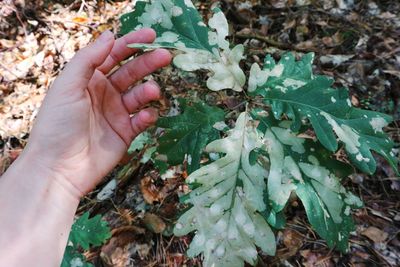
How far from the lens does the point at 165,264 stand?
183 centimetres

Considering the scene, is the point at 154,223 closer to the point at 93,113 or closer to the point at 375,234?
the point at 93,113

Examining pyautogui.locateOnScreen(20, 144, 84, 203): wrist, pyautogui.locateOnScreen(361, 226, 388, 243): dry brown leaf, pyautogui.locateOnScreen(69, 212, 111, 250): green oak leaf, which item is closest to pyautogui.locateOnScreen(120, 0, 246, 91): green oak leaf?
pyautogui.locateOnScreen(20, 144, 84, 203): wrist

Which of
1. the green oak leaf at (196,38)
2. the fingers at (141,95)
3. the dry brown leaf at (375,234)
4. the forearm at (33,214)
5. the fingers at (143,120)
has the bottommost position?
the dry brown leaf at (375,234)

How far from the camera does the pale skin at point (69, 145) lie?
1.36m

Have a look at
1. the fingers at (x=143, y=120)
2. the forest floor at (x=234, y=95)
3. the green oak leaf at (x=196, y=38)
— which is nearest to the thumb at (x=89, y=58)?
Answer: the green oak leaf at (x=196, y=38)

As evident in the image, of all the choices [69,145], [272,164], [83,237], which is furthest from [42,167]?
[272,164]

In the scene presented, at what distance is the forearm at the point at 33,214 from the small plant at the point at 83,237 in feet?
0.53

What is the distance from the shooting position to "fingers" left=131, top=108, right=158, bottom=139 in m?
1.52

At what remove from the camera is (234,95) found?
2100 mm

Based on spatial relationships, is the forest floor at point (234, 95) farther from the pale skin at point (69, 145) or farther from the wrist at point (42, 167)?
the wrist at point (42, 167)

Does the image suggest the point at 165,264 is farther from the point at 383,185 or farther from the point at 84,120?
the point at 383,185

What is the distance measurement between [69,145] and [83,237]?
16.2 inches

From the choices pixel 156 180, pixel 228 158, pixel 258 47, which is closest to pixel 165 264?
pixel 156 180

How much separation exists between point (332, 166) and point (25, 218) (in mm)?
973
